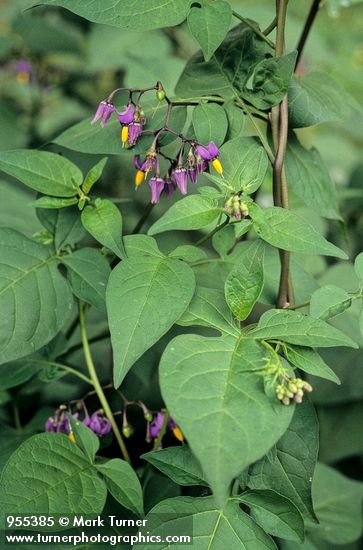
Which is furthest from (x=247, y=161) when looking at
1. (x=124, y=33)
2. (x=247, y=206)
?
(x=124, y=33)

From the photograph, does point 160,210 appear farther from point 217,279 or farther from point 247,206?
point 247,206

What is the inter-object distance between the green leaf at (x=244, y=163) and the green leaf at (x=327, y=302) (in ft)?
0.73

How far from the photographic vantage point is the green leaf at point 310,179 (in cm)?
161

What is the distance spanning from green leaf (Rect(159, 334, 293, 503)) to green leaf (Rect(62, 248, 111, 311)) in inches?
12.2

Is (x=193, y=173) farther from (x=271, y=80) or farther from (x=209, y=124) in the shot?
(x=271, y=80)

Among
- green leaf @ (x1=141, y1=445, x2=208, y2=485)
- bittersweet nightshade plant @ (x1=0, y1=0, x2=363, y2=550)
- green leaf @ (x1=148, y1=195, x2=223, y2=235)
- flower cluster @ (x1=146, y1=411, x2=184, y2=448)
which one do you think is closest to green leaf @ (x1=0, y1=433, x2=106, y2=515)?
bittersweet nightshade plant @ (x1=0, y1=0, x2=363, y2=550)

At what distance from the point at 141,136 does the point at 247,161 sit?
0.24 metres

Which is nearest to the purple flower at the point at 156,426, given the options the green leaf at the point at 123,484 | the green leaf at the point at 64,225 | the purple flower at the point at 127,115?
the green leaf at the point at 123,484

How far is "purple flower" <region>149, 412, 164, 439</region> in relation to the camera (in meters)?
1.55

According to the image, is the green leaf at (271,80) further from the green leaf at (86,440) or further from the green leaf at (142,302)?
the green leaf at (86,440)

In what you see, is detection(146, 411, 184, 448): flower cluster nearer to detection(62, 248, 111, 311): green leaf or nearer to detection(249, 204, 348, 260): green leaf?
detection(62, 248, 111, 311): green leaf

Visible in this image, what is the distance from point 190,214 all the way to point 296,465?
0.50m

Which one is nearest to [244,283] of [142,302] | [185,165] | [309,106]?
[142,302]

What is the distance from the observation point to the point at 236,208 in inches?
49.2
